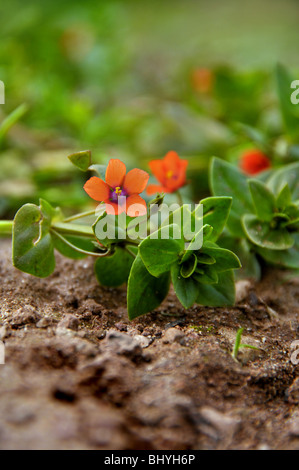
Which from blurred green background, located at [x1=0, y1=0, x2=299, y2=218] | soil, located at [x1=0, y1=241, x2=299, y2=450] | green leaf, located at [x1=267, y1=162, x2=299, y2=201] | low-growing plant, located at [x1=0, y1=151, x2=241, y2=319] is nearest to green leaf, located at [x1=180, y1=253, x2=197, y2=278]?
low-growing plant, located at [x1=0, y1=151, x2=241, y2=319]

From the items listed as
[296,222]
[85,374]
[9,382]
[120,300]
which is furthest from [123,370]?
[296,222]

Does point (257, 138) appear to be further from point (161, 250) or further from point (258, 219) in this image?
point (161, 250)

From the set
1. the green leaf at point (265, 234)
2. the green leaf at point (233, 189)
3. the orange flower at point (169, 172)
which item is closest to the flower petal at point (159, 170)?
the orange flower at point (169, 172)

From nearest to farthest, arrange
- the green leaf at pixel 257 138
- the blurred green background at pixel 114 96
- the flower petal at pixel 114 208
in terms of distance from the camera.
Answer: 1. the flower petal at pixel 114 208
2. the green leaf at pixel 257 138
3. the blurred green background at pixel 114 96

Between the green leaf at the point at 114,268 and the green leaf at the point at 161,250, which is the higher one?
the green leaf at the point at 161,250

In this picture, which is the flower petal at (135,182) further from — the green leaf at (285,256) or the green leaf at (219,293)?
the green leaf at (285,256)

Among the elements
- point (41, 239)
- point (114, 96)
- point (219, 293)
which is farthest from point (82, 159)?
point (114, 96)

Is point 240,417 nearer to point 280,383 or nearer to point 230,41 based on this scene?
point 280,383
